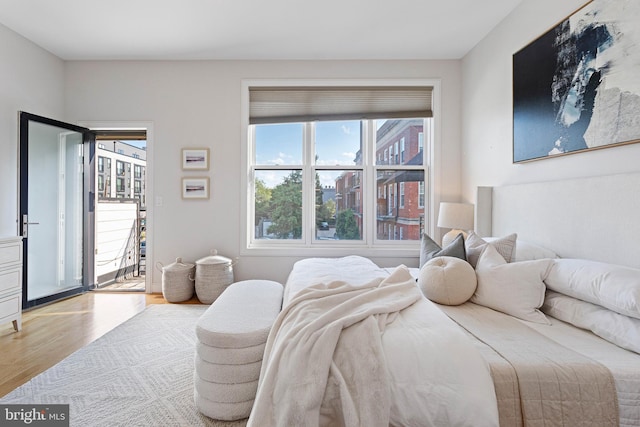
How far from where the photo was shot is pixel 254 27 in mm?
2996

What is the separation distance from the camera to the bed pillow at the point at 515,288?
5.53 ft

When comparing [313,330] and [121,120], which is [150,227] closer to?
[121,120]

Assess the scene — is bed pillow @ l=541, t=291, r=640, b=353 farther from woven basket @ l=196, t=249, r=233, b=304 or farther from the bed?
woven basket @ l=196, t=249, r=233, b=304

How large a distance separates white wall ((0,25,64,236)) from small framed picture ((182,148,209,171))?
159 centimetres

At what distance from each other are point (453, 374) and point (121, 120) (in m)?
4.26

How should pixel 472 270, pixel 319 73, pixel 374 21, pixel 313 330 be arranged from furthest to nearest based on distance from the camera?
1. pixel 319 73
2. pixel 374 21
3. pixel 472 270
4. pixel 313 330

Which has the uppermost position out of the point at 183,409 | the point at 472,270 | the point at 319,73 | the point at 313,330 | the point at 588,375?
the point at 319,73

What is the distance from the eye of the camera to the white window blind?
147 inches

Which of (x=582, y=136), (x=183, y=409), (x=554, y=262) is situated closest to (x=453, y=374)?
(x=554, y=262)

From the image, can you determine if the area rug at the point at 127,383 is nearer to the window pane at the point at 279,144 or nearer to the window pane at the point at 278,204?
the window pane at the point at 278,204

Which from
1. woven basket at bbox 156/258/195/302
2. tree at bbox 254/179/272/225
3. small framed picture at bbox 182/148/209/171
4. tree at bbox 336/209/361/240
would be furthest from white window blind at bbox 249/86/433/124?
woven basket at bbox 156/258/195/302

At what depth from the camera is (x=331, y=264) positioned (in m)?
2.63

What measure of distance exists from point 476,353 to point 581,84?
1.88 meters

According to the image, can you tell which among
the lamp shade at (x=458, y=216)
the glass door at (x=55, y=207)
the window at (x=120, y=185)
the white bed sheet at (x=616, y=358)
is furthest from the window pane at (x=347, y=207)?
the window at (x=120, y=185)
